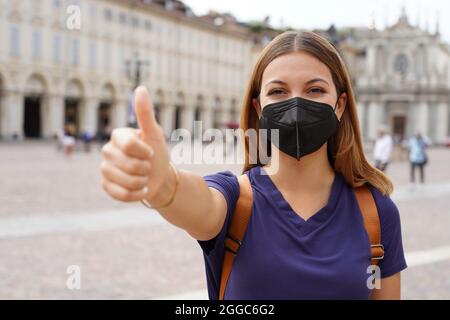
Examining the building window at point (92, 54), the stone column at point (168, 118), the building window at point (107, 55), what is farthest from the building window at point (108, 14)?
the stone column at point (168, 118)

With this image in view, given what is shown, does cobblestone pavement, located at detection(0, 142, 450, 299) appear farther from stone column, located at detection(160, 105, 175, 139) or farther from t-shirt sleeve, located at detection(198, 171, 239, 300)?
stone column, located at detection(160, 105, 175, 139)

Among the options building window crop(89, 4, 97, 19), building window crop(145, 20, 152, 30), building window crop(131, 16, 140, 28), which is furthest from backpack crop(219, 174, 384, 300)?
building window crop(145, 20, 152, 30)

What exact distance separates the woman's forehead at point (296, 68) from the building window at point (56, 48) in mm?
39555

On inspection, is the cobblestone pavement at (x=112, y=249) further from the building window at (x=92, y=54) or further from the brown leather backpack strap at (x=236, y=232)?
the building window at (x=92, y=54)

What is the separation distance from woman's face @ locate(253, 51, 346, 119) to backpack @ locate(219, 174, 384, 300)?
0.93 ft

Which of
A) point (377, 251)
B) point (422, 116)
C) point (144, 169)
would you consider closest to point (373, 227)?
point (377, 251)

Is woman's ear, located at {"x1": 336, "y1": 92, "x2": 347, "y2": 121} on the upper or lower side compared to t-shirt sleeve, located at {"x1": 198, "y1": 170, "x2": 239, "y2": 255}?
upper

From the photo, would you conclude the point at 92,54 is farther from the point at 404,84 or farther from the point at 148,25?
the point at 404,84

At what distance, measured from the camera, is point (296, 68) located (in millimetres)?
1755

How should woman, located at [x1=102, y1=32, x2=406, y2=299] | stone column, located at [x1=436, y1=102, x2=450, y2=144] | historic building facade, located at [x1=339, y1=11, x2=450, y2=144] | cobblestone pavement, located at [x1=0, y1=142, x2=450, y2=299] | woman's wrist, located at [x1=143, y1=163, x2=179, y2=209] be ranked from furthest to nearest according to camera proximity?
historic building facade, located at [x1=339, y1=11, x2=450, y2=144] < stone column, located at [x1=436, y1=102, x2=450, y2=144] < cobblestone pavement, located at [x1=0, y1=142, x2=450, y2=299] < woman, located at [x1=102, y1=32, x2=406, y2=299] < woman's wrist, located at [x1=143, y1=163, x2=179, y2=209]

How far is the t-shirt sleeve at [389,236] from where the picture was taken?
1823 millimetres

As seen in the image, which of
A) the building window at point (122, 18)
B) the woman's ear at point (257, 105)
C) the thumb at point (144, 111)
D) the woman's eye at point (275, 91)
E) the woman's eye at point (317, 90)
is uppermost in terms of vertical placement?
the building window at point (122, 18)

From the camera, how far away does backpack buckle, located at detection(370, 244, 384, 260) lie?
177 cm

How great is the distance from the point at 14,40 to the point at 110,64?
768cm
